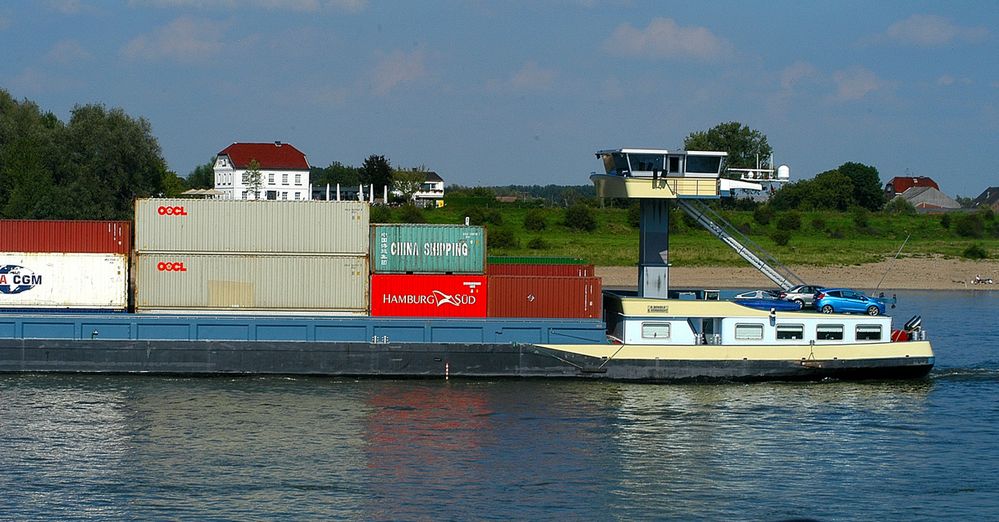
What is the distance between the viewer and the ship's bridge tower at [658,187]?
44500 millimetres

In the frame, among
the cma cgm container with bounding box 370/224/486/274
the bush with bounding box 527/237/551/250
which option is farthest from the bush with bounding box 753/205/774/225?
the cma cgm container with bounding box 370/224/486/274

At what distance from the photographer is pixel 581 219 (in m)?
107

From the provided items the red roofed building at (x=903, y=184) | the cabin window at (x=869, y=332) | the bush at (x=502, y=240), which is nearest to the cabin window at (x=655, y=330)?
the cabin window at (x=869, y=332)

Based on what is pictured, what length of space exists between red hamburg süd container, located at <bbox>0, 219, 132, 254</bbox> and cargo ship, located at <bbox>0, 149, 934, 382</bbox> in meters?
0.05

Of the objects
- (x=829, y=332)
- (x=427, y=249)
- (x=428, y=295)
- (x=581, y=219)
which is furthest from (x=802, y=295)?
(x=581, y=219)

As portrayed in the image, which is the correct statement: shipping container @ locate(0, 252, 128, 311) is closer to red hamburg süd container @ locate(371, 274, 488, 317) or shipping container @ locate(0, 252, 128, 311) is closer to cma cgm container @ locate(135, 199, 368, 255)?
cma cgm container @ locate(135, 199, 368, 255)

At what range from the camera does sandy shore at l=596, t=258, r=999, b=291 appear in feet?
293

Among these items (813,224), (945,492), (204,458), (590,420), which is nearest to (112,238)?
(204,458)

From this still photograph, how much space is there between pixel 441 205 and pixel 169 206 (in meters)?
77.5

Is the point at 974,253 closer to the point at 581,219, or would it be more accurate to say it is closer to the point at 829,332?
the point at 581,219

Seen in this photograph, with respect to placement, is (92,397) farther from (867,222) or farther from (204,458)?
(867,222)

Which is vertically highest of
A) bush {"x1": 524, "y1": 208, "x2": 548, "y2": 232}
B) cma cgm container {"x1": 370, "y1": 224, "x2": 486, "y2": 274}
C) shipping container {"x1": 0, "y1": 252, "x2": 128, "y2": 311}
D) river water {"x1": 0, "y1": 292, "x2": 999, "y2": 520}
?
bush {"x1": 524, "y1": 208, "x2": 548, "y2": 232}

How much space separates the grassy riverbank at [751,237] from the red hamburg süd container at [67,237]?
177ft

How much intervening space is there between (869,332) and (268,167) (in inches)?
3295
